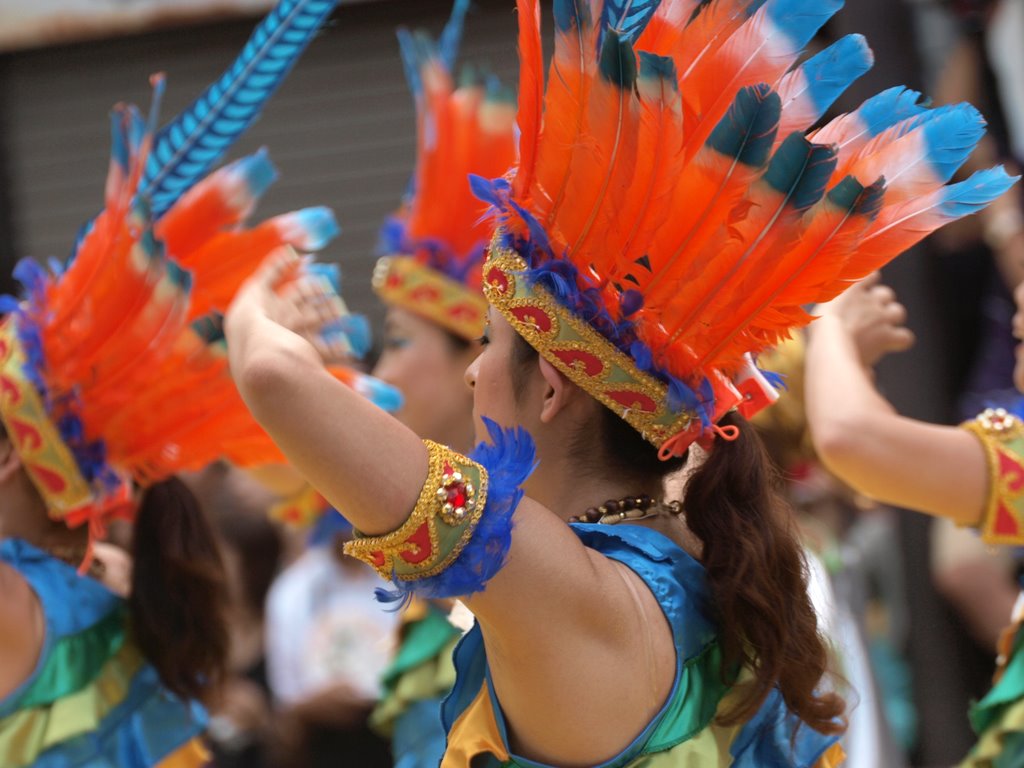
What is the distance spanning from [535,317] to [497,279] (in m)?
0.09

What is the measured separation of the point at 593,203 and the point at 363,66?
548 cm


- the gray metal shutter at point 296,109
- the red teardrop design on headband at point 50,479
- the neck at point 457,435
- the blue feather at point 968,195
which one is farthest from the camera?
the gray metal shutter at point 296,109

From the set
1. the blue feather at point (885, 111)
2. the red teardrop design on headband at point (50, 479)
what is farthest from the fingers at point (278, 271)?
the red teardrop design on headband at point (50, 479)

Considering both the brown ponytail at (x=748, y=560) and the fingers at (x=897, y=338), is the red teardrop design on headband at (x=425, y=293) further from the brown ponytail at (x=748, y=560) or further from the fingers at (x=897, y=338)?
the brown ponytail at (x=748, y=560)

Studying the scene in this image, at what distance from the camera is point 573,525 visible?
80.4 inches

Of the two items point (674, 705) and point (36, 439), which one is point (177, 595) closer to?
point (36, 439)

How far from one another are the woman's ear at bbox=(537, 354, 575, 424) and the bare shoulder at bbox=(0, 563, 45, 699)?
4.31 ft

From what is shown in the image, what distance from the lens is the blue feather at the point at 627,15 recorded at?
6.45 feet

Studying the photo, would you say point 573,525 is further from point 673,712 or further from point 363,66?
point 363,66

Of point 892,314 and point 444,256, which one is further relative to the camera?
point 444,256

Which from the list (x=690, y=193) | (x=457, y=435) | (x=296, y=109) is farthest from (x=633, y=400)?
(x=296, y=109)

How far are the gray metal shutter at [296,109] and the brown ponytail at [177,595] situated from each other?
4.02m

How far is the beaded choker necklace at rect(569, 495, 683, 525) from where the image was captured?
211 centimetres

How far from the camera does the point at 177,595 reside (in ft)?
10.3
